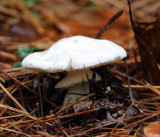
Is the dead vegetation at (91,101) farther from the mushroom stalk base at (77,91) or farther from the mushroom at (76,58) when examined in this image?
the mushroom at (76,58)

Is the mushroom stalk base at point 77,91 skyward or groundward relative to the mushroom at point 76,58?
groundward

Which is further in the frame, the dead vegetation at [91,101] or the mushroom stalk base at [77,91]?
the mushroom stalk base at [77,91]

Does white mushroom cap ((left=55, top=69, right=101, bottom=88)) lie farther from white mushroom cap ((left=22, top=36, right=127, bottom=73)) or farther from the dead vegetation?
white mushroom cap ((left=22, top=36, right=127, bottom=73))

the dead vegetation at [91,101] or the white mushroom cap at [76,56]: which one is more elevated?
the white mushroom cap at [76,56]

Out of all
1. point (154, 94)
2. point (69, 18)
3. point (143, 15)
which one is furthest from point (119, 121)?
point (69, 18)

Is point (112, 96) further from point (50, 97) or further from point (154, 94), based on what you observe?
point (50, 97)

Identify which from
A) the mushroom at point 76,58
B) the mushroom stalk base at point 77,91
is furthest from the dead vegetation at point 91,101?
the mushroom at point 76,58

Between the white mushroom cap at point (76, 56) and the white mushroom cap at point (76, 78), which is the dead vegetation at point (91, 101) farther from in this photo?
the white mushroom cap at point (76, 56)

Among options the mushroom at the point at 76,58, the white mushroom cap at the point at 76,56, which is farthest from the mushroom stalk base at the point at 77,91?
the white mushroom cap at the point at 76,56
